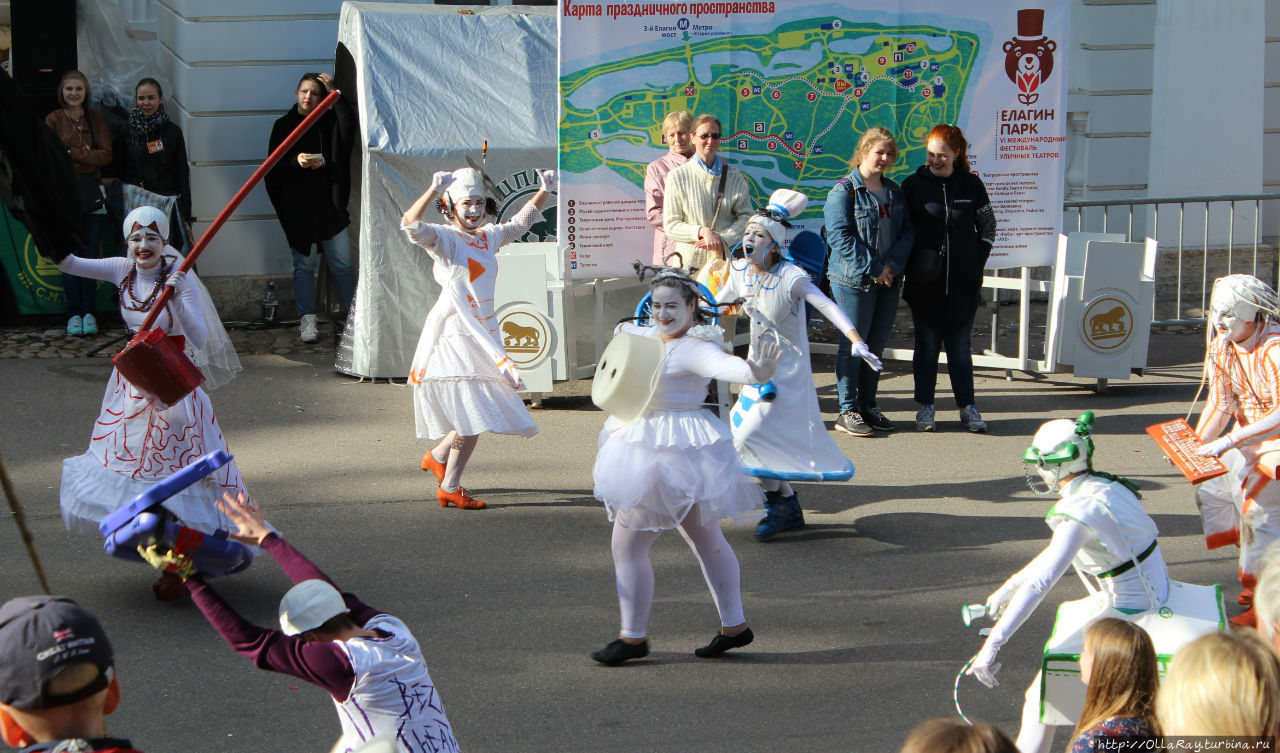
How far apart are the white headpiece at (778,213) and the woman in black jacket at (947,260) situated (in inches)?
70.9

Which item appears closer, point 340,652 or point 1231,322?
point 340,652

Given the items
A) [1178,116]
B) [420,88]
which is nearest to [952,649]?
[420,88]

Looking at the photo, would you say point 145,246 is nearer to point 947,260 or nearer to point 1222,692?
point 1222,692

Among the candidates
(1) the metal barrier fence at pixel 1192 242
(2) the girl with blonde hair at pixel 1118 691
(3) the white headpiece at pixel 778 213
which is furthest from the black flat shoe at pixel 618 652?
(1) the metal barrier fence at pixel 1192 242

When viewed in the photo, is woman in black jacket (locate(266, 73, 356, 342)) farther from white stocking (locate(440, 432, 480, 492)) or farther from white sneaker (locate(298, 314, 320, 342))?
white stocking (locate(440, 432, 480, 492))

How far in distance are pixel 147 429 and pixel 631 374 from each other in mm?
2220

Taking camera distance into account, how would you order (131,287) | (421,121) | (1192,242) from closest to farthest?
1. (131,287)
2. (421,121)
3. (1192,242)

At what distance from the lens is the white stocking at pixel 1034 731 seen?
3.87 meters

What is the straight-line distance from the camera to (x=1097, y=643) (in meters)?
3.22

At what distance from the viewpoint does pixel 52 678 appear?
7.98ft

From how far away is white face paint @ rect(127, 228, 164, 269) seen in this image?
5953mm

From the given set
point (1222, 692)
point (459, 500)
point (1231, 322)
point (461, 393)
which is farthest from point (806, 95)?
point (1222, 692)

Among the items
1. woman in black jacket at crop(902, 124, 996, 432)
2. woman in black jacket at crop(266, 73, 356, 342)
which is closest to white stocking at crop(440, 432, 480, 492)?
woman in black jacket at crop(902, 124, 996, 432)

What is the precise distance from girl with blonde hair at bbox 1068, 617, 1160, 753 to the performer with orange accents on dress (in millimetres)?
2519
